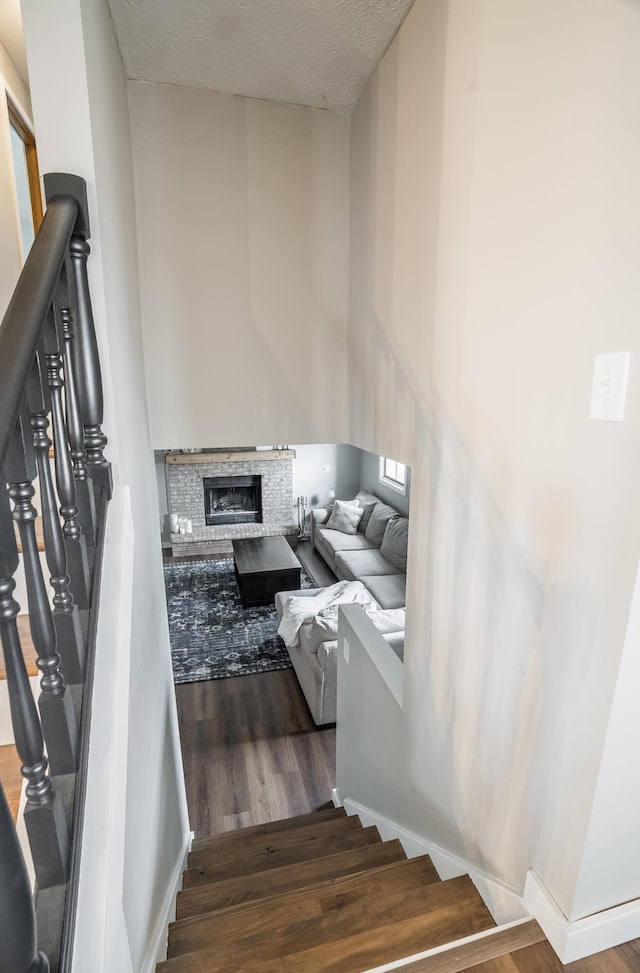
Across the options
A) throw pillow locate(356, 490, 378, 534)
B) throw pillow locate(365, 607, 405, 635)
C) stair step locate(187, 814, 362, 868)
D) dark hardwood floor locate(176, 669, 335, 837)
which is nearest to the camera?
stair step locate(187, 814, 362, 868)

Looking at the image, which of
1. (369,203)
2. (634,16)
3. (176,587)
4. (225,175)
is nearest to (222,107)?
(225,175)

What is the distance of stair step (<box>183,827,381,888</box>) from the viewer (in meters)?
2.32

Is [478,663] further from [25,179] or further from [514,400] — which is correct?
[25,179]

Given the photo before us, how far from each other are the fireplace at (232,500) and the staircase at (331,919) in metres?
5.40

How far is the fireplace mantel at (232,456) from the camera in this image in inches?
268

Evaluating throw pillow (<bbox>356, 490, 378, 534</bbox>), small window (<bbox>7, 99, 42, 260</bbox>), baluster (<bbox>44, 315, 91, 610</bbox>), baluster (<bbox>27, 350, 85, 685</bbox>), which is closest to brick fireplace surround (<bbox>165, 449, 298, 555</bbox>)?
throw pillow (<bbox>356, 490, 378, 534</bbox>)

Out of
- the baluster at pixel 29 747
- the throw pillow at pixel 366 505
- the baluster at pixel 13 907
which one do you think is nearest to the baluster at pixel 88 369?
the baluster at pixel 29 747

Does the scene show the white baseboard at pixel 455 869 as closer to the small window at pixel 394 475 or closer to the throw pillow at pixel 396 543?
the throw pillow at pixel 396 543

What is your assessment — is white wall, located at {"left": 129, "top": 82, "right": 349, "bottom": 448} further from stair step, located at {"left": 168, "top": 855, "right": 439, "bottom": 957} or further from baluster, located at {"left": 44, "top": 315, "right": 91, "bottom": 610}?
stair step, located at {"left": 168, "top": 855, "right": 439, "bottom": 957}

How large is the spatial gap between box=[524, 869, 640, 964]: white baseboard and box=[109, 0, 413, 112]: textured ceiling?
2824mm

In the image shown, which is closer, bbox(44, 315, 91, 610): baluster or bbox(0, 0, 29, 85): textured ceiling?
bbox(44, 315, 91, 610): baluster

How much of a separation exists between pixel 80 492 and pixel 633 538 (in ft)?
3.89

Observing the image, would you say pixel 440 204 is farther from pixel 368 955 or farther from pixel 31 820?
pixel 368 955

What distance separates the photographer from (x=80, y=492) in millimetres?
1143
